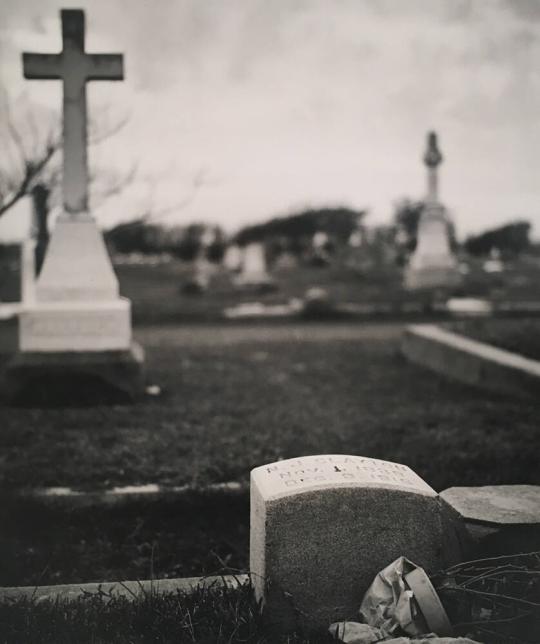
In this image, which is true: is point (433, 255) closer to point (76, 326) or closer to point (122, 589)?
point (76, 326)

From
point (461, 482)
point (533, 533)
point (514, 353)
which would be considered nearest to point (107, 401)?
point (461, 482)

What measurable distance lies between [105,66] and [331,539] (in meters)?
5.53

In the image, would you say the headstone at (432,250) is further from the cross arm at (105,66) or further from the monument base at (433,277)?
the cross arm at (105,66)

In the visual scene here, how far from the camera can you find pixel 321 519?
103 inches

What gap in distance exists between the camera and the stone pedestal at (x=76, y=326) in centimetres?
673

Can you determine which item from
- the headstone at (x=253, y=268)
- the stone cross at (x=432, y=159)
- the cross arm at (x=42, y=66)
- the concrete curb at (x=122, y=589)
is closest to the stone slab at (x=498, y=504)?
the concrete curb at (x=122, y=589)

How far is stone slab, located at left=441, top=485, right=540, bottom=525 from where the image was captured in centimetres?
282

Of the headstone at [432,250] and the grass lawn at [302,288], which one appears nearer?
the grass lawn at [302,288]

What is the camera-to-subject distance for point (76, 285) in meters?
6.97

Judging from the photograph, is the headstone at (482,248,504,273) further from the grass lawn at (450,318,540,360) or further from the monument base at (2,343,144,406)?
the monument base at (2,343,144,406)

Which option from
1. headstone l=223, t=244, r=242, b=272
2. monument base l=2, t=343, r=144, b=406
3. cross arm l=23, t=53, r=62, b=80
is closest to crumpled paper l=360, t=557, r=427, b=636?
monument base l=2, t=343, r=144, b=406

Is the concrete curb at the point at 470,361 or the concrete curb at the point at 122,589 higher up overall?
the concrete curb at the point at 470,361

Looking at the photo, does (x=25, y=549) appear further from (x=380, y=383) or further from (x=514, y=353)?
(x=514, y=353)

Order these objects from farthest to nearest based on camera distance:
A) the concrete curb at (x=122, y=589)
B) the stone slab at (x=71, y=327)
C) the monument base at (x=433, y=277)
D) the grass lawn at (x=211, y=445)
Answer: the monument base at (x=433, y=277)
the stone slab at (x=71, y=327)
the grass lawn at (x=211, y=445)
the concrete curb at (x=122, y=589)
